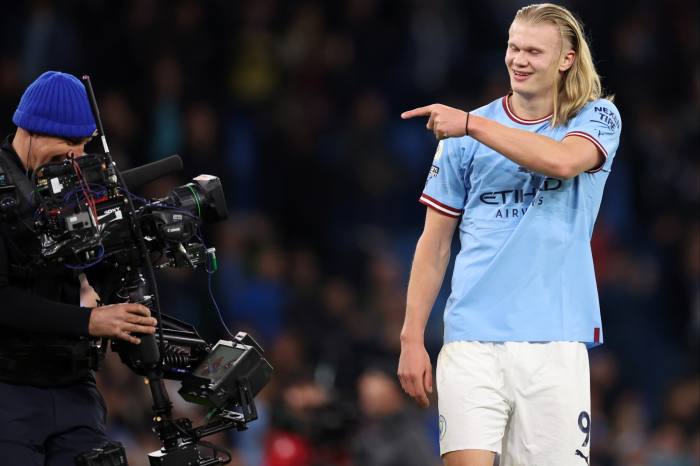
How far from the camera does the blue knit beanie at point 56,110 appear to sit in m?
4.45

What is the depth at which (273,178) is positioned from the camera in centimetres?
1009

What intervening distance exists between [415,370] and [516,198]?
2.20 ft

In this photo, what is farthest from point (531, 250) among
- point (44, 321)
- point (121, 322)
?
point (44, 321)

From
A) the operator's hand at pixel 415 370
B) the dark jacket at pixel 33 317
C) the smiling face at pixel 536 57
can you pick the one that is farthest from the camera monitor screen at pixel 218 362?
the smiling face at pixel 536 57

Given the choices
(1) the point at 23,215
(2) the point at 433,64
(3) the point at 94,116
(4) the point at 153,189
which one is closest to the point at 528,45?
(3) the point at 94,116

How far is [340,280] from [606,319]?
2.16m

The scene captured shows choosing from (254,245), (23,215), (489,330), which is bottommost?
(254,245)

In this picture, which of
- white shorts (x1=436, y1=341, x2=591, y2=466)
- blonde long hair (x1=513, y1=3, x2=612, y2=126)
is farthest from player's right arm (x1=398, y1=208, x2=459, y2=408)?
blonde long hair (x1=513, y1=3, x2=612, y2=126)

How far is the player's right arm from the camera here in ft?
14.9

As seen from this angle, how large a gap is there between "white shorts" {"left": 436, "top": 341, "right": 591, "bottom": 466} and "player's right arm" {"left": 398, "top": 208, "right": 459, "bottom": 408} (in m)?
0.12

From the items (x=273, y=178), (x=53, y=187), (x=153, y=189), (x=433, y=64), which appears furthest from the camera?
(x=433, y=64)

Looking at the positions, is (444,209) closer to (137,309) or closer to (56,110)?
(137,309)

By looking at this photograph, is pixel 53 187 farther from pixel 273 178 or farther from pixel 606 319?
pixel 606 319

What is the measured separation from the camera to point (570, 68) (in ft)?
15.0
